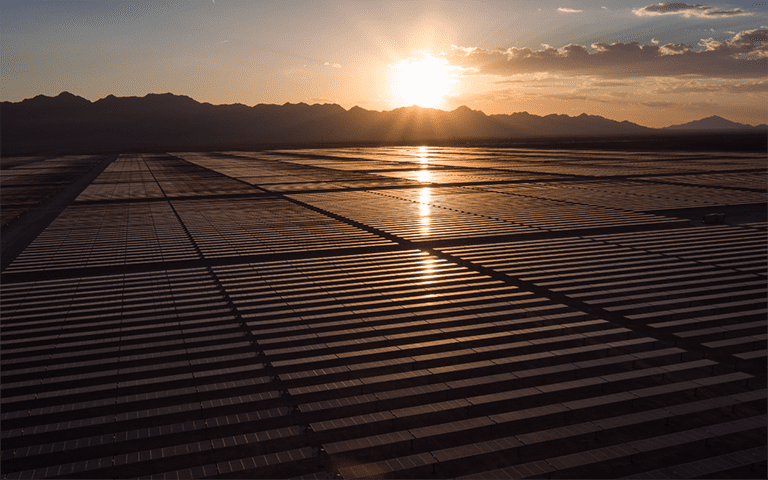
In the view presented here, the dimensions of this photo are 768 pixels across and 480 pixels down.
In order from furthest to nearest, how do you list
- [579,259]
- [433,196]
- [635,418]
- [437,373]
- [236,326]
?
[433,196]
[579,259]
[236,326]
[437,373]
[635,418]

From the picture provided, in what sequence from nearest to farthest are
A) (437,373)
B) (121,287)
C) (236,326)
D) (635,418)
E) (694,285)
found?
(635,418), (437,373), (236,326), (694,285), (121,287)

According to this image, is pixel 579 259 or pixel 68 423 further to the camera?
pixel 579 259

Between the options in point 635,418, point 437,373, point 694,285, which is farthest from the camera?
point 694,285

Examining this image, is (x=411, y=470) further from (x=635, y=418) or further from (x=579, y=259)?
(x=579, y=259)

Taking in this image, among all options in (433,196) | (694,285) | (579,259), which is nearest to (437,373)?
(694,285)

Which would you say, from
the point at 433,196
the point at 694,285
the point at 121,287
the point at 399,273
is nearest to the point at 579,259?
the point at 694,285

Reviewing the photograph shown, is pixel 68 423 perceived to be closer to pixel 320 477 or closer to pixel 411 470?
pixel 320 477
